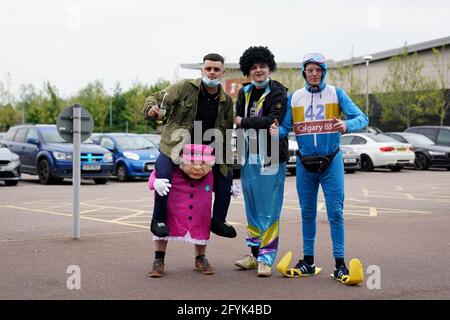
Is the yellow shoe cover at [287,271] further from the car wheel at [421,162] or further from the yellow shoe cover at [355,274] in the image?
the car wheel at [421,162]

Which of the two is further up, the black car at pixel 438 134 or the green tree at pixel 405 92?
the green tree at pixel 405 92

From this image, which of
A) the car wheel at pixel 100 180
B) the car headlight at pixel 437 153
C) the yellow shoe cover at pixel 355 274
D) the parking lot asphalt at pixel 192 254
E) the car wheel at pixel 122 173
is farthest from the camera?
the car headlight at pixel 437 153

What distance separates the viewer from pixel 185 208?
6.60 meters

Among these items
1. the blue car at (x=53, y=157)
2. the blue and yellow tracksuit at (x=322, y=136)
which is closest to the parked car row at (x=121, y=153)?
the blue car at (x=53, y=157)

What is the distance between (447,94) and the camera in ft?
143

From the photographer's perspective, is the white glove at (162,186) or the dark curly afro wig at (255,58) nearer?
the white glove at (162,186)

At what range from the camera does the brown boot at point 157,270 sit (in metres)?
6.44

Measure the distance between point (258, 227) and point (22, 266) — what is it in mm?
2363

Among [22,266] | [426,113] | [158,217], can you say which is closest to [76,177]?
[22,266]

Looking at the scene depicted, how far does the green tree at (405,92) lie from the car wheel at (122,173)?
25410 mm

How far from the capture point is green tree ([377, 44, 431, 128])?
141 feet

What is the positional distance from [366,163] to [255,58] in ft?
65.3

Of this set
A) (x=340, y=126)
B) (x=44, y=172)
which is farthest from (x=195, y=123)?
(x=44, y=172)

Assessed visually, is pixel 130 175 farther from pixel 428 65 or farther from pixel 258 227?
pixel 428 65
